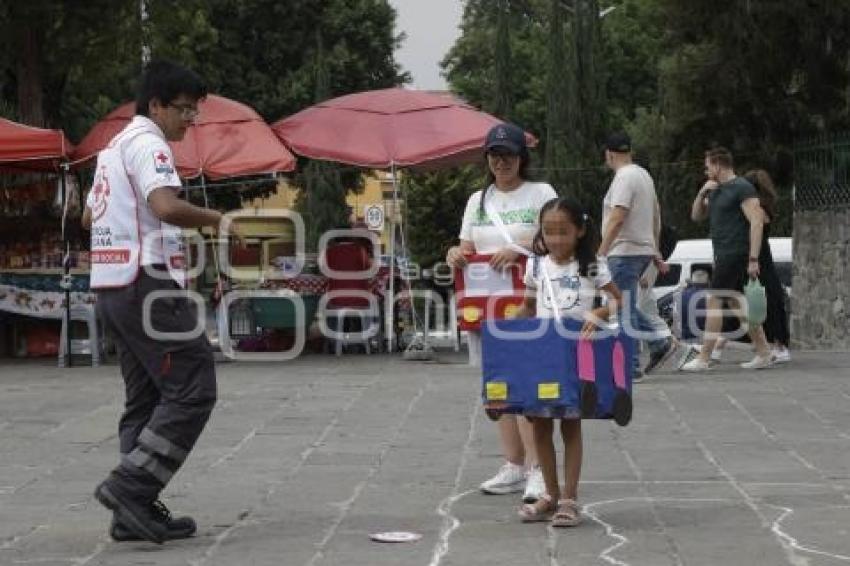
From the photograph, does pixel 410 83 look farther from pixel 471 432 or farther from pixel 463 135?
pixel 471 432

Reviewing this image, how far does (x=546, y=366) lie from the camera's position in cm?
652

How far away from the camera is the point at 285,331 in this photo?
16.8 meters

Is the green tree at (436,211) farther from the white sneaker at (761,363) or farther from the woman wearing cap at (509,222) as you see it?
the woman wearing cap at (509,222)

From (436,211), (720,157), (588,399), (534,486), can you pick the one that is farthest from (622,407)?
(436,211)

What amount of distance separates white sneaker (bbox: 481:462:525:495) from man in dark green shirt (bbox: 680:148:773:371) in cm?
598

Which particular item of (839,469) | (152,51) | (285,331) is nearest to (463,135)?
(285,331)

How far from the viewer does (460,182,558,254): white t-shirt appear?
7316 millimetres

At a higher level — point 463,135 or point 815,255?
point 463,135

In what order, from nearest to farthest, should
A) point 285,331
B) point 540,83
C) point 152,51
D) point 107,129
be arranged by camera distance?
point 107,129, point 285,331, point 152,51, point 540,83

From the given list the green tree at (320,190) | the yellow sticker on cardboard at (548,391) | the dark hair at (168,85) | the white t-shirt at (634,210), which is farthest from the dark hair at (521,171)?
the green tree at (320,190)

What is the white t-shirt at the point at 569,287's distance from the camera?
6750 millimetres

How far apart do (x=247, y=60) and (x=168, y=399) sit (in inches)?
1402

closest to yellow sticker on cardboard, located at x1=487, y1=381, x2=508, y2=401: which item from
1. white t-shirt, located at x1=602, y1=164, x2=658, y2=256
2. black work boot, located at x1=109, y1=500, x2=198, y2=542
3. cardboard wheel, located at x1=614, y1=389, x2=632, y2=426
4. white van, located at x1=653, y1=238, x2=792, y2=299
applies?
cardboard wheel, located at x1=614, y1=389, x2=632, y2=426

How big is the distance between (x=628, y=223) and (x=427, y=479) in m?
4.60
